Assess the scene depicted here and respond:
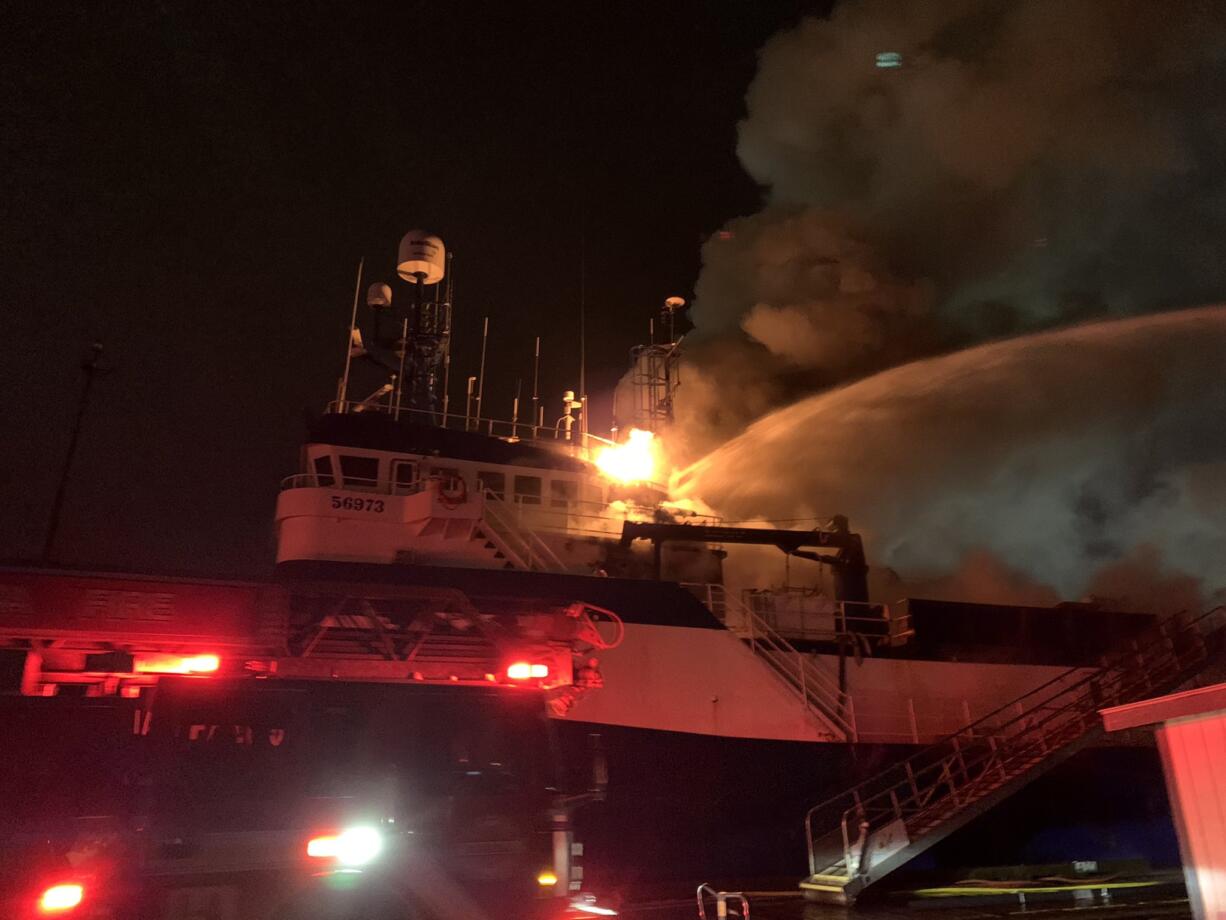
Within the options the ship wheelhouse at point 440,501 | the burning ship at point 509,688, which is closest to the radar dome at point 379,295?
the burning ship at point 509,688

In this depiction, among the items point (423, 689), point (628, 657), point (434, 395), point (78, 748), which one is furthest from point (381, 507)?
point (423, 689)

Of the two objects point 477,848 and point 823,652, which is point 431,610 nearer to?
point 477,848

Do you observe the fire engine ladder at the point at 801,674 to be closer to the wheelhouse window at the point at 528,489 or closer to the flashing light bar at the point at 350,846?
the wheelhouse window at the point at 528,489

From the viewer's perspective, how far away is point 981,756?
A: 1352 centimetres

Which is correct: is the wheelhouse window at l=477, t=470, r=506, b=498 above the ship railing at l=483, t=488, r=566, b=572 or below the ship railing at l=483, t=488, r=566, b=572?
above

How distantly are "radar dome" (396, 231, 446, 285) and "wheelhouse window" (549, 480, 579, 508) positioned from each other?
7.58 metres

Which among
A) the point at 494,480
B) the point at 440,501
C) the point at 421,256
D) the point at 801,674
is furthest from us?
the point at 421,256

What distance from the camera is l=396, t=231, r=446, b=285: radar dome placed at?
834 inches

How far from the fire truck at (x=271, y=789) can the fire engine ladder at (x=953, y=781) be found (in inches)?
337

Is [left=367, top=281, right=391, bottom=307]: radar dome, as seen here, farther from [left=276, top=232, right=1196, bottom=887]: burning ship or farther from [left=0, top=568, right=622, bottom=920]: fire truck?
[left=0, top=568, right=622, bottom=920]: fire truck

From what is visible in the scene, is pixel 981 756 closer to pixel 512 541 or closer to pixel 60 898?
pixel 512 541

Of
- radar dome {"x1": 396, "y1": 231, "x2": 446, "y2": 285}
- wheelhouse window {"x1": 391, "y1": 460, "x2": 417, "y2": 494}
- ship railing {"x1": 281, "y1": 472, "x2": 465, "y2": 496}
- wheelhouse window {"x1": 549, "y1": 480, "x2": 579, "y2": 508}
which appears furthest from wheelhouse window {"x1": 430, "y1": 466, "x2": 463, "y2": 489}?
radar dome {"x1": 396, "y1": 231, "x2": 446, "y2": 285}

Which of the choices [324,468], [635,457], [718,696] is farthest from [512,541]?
[635,457]

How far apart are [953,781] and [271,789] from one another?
12702 millimetres
